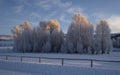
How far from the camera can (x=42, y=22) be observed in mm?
67688

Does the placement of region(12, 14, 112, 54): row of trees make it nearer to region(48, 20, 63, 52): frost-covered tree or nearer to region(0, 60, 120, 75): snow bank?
region(48, 20, 63, 52): frost-covered tree

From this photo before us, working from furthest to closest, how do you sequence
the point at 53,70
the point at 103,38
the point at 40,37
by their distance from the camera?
1. the point at 40,37
2. the point at 103,38
3. the point at 53,70

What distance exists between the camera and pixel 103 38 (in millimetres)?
55844

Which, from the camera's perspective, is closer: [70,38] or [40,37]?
[70,38]

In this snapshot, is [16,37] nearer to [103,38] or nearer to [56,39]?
[56,39]

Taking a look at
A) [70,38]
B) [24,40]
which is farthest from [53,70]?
[24,40]

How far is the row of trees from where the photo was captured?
54469mm

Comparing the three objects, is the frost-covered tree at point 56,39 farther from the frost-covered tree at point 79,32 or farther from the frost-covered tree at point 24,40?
the frost-covered tree at point 24,40

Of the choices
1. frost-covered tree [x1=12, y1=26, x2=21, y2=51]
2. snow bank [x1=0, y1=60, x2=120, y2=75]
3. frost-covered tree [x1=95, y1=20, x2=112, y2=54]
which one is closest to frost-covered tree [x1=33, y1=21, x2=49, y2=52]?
frost-covered tree [x1=12, y1=26, x2=21, y2=51]

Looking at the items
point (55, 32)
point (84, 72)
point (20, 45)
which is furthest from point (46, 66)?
point (20, 45)

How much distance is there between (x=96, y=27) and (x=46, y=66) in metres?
42.7

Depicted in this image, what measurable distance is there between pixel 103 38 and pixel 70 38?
391 inches

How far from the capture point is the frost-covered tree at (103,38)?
179 feet

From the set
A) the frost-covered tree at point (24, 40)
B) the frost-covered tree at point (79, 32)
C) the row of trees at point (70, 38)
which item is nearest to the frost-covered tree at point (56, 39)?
the row of trees at point (70, 38)
